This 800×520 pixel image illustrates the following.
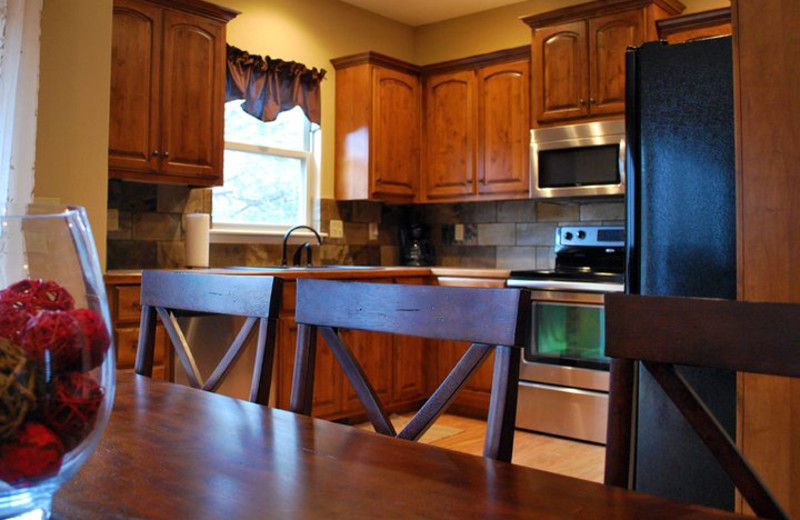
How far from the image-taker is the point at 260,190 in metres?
4.46

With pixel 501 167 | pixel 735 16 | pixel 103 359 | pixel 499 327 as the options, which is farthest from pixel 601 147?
pixel 103 359

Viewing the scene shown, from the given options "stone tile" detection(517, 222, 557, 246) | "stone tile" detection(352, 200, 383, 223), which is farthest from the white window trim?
"stone tile" detection(517, 222, 557, 246)

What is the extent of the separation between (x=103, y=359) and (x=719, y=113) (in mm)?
1920

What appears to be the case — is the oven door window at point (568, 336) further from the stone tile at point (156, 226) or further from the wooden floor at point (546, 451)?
the stone tile at point (156, 226)

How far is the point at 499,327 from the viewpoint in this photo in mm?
1071

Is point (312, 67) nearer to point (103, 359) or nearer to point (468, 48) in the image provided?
point (468, 48)

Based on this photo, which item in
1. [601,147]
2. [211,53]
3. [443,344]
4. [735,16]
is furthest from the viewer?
[443,344]

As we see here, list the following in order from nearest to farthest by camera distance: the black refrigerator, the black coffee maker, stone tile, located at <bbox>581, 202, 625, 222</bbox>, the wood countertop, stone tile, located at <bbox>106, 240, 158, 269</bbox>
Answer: the black refrigerator, the wood countertop, stone tile, located at <bbox>106, 240, 158, 269</bbox>, stone tile, located at <bbox>581, 202, 625, 222</bbox>, the black coffee maker

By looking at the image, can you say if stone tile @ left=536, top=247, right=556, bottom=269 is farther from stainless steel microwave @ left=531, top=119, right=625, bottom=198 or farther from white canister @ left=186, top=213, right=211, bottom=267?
white canister @ left=186, top=213, right=211, bottom=267

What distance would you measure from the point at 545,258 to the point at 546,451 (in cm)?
140

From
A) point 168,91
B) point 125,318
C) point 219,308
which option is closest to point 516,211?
point 168,91

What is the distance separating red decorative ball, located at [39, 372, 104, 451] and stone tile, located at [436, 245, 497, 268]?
4.30 metres

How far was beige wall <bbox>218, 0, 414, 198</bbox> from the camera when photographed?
432 cm

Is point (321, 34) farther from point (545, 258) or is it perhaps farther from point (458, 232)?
point (545, 258)
